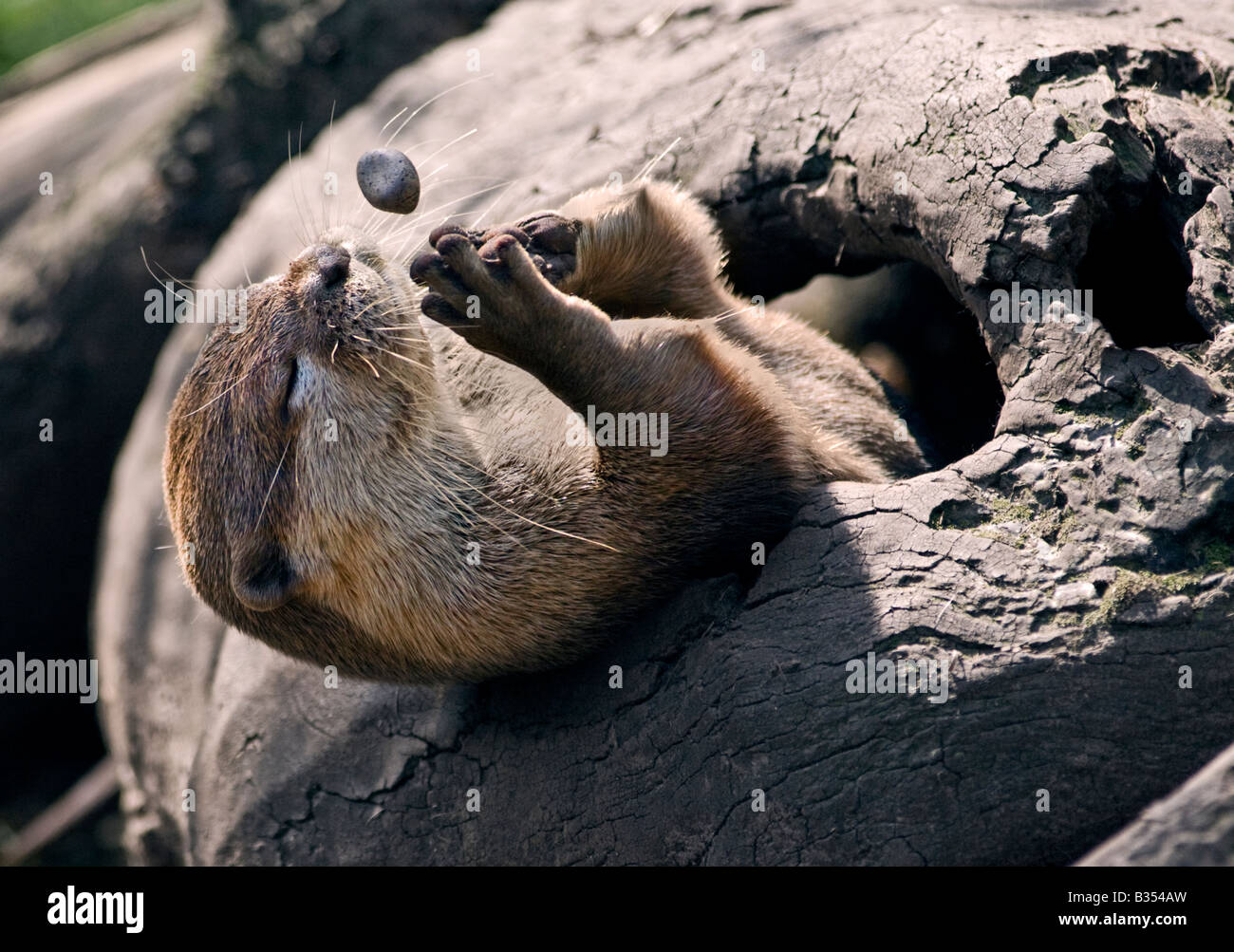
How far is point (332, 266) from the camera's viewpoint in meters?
3.53

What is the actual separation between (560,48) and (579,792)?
13.1 feet

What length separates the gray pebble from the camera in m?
3.18

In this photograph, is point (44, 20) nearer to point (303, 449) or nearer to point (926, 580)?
point (303, 449)

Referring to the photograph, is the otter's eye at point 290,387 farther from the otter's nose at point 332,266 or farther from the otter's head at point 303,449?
the otter's nose at point 332,266

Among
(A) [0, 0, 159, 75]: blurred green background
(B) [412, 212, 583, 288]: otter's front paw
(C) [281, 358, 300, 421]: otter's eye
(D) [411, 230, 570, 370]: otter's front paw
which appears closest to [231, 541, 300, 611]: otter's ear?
(C) [281, 358, 300, 421]: otter's eye

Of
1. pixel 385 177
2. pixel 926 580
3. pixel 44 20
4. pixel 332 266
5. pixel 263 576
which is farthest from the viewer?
pixel 44 20

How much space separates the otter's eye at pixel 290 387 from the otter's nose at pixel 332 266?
0.28 meters

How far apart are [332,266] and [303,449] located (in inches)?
23.3

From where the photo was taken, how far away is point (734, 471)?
3.42 meters

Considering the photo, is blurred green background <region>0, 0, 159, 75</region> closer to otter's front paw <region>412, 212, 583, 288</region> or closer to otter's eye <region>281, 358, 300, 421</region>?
otter's eye <region>281, 358, 300, 421</region>

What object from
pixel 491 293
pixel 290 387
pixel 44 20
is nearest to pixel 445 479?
pixel 290 387

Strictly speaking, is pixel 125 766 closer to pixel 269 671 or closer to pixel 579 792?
pixel 269 671
